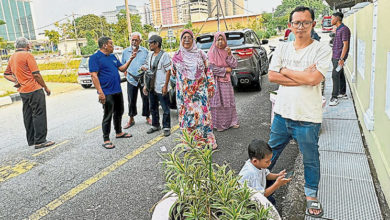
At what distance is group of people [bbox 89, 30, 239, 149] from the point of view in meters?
4.34

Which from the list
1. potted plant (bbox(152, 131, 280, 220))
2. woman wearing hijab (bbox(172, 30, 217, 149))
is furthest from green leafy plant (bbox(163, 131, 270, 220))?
woman wearing hijab (bbox(172, 30, 217, 149))

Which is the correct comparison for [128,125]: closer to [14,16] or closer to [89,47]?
[89,47]

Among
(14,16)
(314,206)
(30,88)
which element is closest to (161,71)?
(30,88)

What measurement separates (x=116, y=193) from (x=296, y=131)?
2063mm

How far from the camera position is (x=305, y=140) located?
252cm

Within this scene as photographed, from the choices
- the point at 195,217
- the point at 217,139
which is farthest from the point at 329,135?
the point at 195,217

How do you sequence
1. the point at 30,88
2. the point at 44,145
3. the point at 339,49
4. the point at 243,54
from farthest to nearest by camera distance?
the point at 243,54 < the point at 339,49 < the point at 44,145 < the point at 30,88

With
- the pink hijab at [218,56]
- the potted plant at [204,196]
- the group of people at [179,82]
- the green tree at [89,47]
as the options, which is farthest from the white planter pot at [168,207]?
the green tree at [89,47]

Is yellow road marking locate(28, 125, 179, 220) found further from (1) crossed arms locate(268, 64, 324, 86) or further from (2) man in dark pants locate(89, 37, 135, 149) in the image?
(1) crossed arms locate(268, 64, 324, 86)

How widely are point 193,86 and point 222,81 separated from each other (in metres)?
1.08

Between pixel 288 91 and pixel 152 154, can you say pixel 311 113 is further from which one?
pixel 152 154

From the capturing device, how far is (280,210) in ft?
9.32

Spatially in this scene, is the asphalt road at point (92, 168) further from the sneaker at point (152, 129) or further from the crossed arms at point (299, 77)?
the crossed arms at point (299, 77)

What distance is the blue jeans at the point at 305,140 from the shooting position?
2.51 meters
